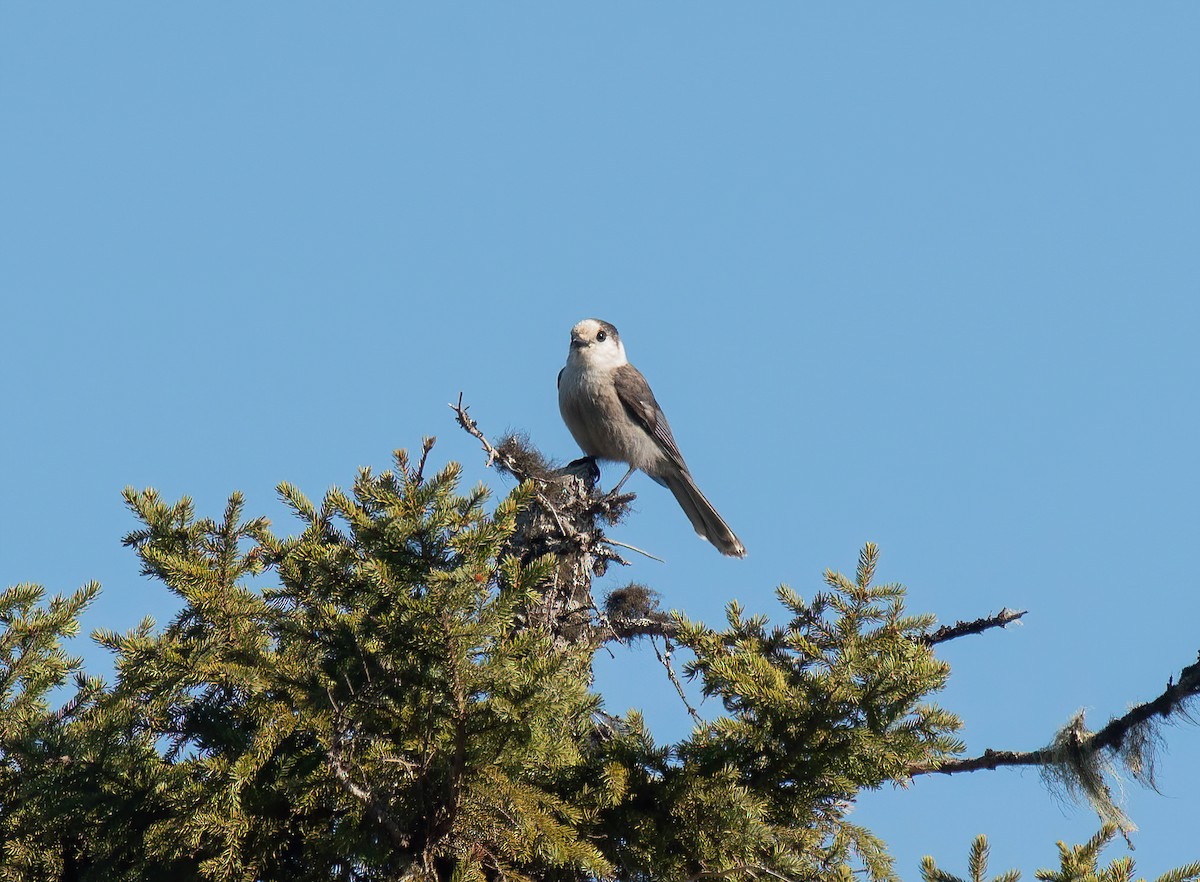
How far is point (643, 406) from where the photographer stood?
8.93 metres

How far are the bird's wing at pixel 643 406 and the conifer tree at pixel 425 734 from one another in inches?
192

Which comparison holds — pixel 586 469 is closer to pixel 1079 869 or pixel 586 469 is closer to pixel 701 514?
pixel 701 514

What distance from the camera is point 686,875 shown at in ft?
12.5

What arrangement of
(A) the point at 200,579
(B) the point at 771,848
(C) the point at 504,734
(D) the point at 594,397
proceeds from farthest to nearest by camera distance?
(D) the point at 594,397, (B) the point at 771,848, (A) the point at 200,579, (C) the point at 504,734

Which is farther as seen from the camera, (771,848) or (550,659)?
(771,848)

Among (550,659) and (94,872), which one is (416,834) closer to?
(550,659)

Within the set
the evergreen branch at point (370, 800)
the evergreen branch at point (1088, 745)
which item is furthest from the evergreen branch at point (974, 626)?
the evergreen branch at point (370, 800)

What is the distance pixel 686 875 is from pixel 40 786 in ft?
6.47

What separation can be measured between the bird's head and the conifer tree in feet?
16.9

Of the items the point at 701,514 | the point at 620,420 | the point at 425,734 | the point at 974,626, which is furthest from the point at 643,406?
the point at 425,734

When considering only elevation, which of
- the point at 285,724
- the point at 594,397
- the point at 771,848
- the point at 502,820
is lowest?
the point at 771,848

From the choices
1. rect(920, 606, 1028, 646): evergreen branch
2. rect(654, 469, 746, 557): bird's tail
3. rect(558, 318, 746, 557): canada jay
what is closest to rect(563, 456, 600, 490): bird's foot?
rect(558, 318, 746, 557): canada jay

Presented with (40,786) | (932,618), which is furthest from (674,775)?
(40,786)

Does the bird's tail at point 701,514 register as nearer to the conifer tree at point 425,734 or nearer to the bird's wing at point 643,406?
the bird's wing at point 643,406
